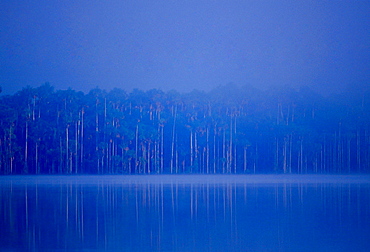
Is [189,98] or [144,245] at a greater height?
[189,98]

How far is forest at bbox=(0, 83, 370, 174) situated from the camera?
44.4 m

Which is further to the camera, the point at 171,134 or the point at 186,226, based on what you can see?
the point at 171,134

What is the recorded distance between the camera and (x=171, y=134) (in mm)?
51594

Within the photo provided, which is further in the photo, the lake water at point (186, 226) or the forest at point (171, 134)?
the forest at point (171, 134)

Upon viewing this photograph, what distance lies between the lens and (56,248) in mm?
6828

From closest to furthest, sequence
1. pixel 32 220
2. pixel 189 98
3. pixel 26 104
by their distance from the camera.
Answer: pixel 32 220
pixel 26 104
pixel 189 98

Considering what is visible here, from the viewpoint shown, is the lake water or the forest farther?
the forest

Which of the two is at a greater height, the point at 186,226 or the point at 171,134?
the point at 171,134

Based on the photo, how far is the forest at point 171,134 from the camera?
4438 centimetres

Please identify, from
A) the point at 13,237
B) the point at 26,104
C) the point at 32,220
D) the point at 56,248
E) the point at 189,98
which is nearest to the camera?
the point at 56,248

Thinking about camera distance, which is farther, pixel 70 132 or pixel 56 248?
pixel 70 132

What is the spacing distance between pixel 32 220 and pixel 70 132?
3818 centimetres

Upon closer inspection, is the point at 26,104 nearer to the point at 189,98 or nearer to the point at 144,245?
the point at 189,98

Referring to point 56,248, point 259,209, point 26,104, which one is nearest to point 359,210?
point 259,209
